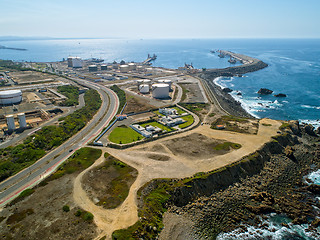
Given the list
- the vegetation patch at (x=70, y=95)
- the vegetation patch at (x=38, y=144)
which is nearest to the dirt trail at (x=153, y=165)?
the vegetation patch at (x=38, y=144)

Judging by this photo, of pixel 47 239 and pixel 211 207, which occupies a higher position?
pixel 47 239

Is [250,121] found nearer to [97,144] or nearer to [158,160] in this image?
[158,160]

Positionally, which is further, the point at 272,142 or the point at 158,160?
the point at 272,142

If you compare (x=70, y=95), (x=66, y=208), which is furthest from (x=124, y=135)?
(x=70, y=95)

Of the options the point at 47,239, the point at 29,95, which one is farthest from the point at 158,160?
the point at 29,95

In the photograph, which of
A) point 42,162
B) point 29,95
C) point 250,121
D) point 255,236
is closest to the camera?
point 255,236

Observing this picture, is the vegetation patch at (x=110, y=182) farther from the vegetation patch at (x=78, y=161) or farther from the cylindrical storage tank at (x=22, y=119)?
the cylindrical storage tank at (x=22, y=119)
